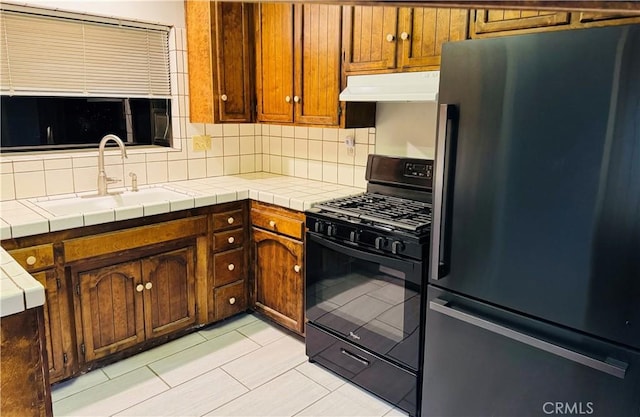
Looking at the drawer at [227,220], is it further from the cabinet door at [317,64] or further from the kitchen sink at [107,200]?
the cabinet door at [317,64]

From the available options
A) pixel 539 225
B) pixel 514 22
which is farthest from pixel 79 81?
pixel 539 225

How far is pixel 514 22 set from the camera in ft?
6.13

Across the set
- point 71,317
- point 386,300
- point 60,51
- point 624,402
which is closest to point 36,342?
point 71,317

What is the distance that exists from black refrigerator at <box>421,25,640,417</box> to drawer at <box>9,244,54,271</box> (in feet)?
5.86

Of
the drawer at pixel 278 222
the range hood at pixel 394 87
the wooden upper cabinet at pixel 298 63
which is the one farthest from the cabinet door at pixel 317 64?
the drawer at pixel 278 222

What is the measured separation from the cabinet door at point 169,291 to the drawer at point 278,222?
454 mm

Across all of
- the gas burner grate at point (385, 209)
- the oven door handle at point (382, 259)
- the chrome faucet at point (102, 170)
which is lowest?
the oven door handle at point (382, 259)

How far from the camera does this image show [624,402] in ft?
4.96

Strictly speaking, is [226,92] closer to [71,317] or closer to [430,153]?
[430,153]

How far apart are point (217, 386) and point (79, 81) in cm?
197

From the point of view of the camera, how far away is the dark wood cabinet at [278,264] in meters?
2.69

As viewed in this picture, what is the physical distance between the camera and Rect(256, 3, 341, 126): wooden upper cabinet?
8.80 ft

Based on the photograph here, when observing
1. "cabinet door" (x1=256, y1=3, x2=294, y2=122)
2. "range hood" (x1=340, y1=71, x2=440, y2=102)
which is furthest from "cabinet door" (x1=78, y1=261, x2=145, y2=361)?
"range hood" (x1=340, y1=71, x2=440, y2=102)

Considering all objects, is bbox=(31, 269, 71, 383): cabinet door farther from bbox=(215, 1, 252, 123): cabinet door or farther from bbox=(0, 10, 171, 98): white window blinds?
bbox=(215, 1, 252, 123): cabinet door
